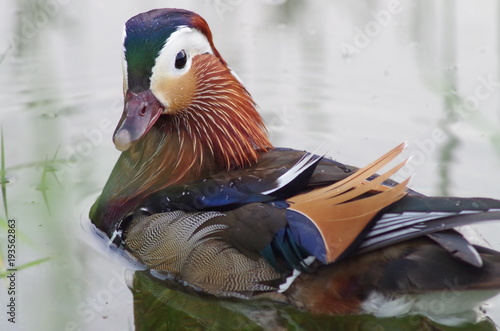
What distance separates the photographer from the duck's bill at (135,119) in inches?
179

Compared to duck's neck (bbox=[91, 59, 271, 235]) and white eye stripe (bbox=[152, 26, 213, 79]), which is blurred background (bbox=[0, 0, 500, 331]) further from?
white eye stripe (bbox=[152, 26, 213, 79])

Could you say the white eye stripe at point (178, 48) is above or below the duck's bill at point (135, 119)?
above

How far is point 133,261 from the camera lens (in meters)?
4.87

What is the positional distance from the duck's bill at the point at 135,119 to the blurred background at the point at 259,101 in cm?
75

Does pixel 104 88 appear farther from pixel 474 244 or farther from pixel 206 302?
pixel 474 244

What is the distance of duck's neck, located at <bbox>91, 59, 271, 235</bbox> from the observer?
4.96 meters

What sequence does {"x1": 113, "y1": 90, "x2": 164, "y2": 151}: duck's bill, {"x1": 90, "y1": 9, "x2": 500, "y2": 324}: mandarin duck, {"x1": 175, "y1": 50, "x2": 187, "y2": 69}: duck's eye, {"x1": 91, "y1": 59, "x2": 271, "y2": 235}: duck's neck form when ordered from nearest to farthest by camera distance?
{"x1": 90, "y1": 9, "x2": 500, "y2": 324}: mandarin duck → {"x1": 113, "y1": 90, "x2": 164, "y2": 151}: duck's bill → {"x1": 175, "y1": 50, "x2": 187, "y2": 69}: duck's eye → {"x1": 91, "y1": 59, "x2": 271, "y2": 235}: duck's neck

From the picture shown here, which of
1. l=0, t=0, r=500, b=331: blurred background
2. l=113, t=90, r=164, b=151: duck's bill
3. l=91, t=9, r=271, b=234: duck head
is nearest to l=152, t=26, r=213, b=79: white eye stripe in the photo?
l=91, t=9, r=271, b=234: duck head

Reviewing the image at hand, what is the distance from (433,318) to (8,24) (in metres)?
4.53

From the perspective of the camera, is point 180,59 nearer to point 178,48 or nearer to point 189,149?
point 178,48

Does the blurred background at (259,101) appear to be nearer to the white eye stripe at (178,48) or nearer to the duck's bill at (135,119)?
the duck's bill at (135,119)

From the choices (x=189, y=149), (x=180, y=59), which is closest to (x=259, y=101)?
(x=189, y=149)

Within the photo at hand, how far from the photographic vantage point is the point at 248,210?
4.33 metres

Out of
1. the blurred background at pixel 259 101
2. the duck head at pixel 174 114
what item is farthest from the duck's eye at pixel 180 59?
the blurred background at pixel 259 101
